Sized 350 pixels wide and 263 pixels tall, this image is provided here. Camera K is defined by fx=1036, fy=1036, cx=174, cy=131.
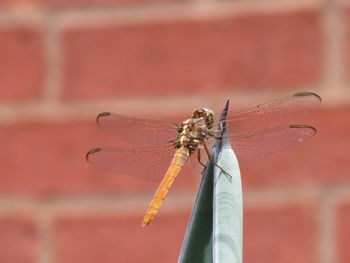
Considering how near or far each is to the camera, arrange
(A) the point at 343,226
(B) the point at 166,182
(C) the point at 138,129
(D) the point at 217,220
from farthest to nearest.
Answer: (A) the point at 343,226, (C) the point at 138,129, (B) the point at 166,182, (D) the point at 217,220

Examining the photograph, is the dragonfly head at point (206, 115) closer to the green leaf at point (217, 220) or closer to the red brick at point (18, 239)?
the green leaf at point (217, 220)

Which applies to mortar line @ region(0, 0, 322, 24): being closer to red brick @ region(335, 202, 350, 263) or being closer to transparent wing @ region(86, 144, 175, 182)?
red brick @ region(335, 202, 350, 263)

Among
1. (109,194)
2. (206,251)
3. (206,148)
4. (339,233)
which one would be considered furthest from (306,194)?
(206,251)

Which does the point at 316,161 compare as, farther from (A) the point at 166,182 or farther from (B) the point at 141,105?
(A) the point at 166,182

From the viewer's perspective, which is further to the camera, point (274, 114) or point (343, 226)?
point (343, 226)

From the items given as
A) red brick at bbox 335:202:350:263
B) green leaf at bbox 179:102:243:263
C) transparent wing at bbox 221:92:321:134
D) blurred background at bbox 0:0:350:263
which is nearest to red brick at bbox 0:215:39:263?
blurred background at bbox 0:0:350:263

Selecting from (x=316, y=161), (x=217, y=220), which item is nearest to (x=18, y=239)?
(x=316, y=161)

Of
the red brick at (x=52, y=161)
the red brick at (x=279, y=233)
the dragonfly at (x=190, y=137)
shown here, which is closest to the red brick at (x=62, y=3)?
the red brick at (x=52, y=161)
